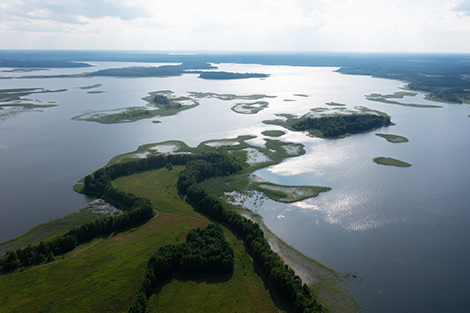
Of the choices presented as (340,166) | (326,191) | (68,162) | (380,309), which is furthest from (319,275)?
(68,162)

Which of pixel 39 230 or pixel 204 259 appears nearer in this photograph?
pixel 204 259

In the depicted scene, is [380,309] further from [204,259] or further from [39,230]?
[39,230]

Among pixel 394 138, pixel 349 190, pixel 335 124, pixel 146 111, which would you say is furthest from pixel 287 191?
pixel 146 111

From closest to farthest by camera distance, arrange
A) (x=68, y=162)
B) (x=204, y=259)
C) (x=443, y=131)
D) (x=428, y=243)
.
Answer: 1. (x=204, y=259)
2. (x=428, y=243)
3. (x=68, y=162)
4. (x=443, y=131)

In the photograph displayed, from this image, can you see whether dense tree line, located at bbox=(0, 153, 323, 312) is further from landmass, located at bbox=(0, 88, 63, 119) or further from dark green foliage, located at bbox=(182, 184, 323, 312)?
landmass, located at bbox=(0, 88, 63, 119)

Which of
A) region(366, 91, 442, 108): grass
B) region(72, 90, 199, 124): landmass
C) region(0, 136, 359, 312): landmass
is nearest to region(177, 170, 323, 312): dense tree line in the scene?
region(0, 136, 359, 312): landmass

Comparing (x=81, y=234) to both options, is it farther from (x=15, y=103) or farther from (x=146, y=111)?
(x=15, y=103)
